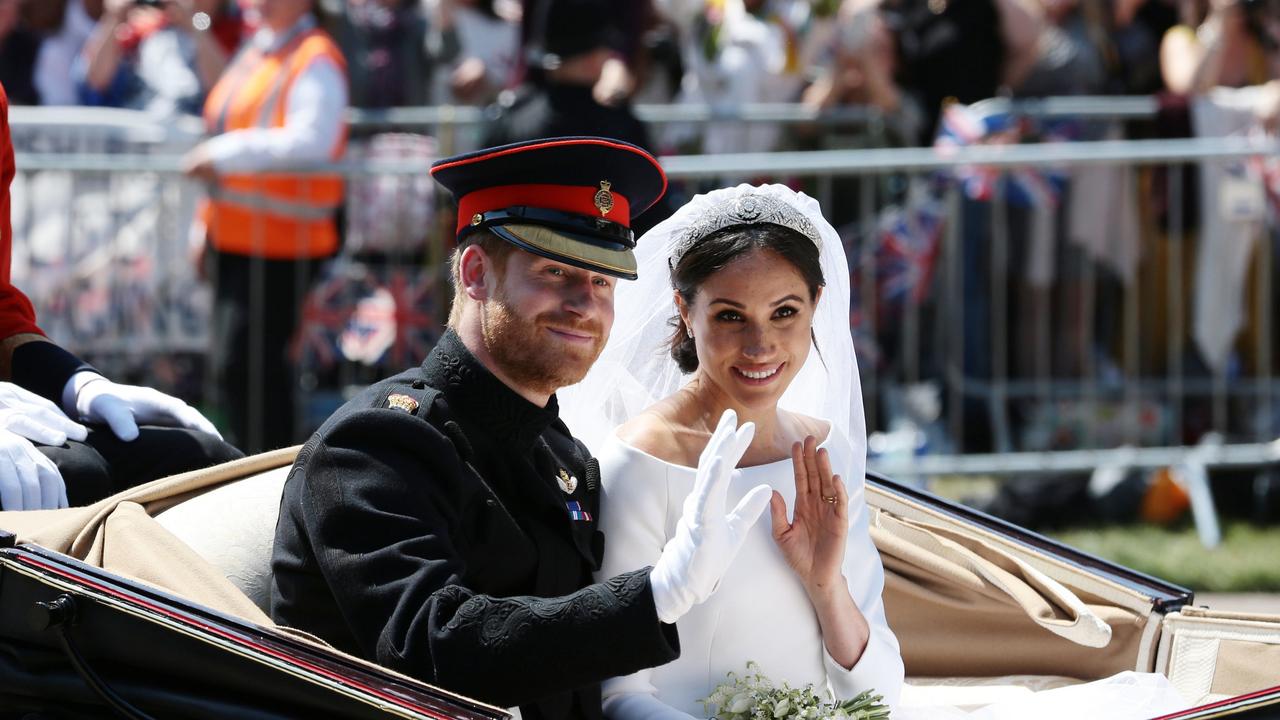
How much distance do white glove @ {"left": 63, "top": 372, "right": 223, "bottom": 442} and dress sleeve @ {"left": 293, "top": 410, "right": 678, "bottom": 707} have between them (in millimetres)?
799

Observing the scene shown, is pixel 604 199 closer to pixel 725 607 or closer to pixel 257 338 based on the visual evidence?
pixel 725 607

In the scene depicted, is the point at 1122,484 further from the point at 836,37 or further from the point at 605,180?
the point at 605,180

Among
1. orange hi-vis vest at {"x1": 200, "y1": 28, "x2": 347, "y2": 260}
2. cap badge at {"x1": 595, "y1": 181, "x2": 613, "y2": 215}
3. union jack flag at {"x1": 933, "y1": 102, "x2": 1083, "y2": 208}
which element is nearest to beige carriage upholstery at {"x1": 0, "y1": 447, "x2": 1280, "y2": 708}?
cap badge at {"x1": 595, "y1": 181, "x2": 613, "y2": 215}

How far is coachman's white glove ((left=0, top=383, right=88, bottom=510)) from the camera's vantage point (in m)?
3.05

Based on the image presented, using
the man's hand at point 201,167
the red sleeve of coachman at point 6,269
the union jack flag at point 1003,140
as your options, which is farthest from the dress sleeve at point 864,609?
the man's hand at point 201,167

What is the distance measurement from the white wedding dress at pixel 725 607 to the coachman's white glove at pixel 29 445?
0.97 m

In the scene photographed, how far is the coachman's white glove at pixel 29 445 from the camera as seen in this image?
10.00 ft

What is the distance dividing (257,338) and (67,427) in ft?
12.1

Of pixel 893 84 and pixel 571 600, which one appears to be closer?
pixel 571 600

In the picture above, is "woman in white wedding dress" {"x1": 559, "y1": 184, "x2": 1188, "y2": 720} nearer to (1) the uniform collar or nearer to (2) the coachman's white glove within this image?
(1) the uniform collar

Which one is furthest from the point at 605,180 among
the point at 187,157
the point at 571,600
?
the point at 187,157

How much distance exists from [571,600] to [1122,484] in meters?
4.96

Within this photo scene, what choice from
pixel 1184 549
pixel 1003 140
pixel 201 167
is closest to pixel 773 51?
pixel 1003 140

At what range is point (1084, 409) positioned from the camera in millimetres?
7211
